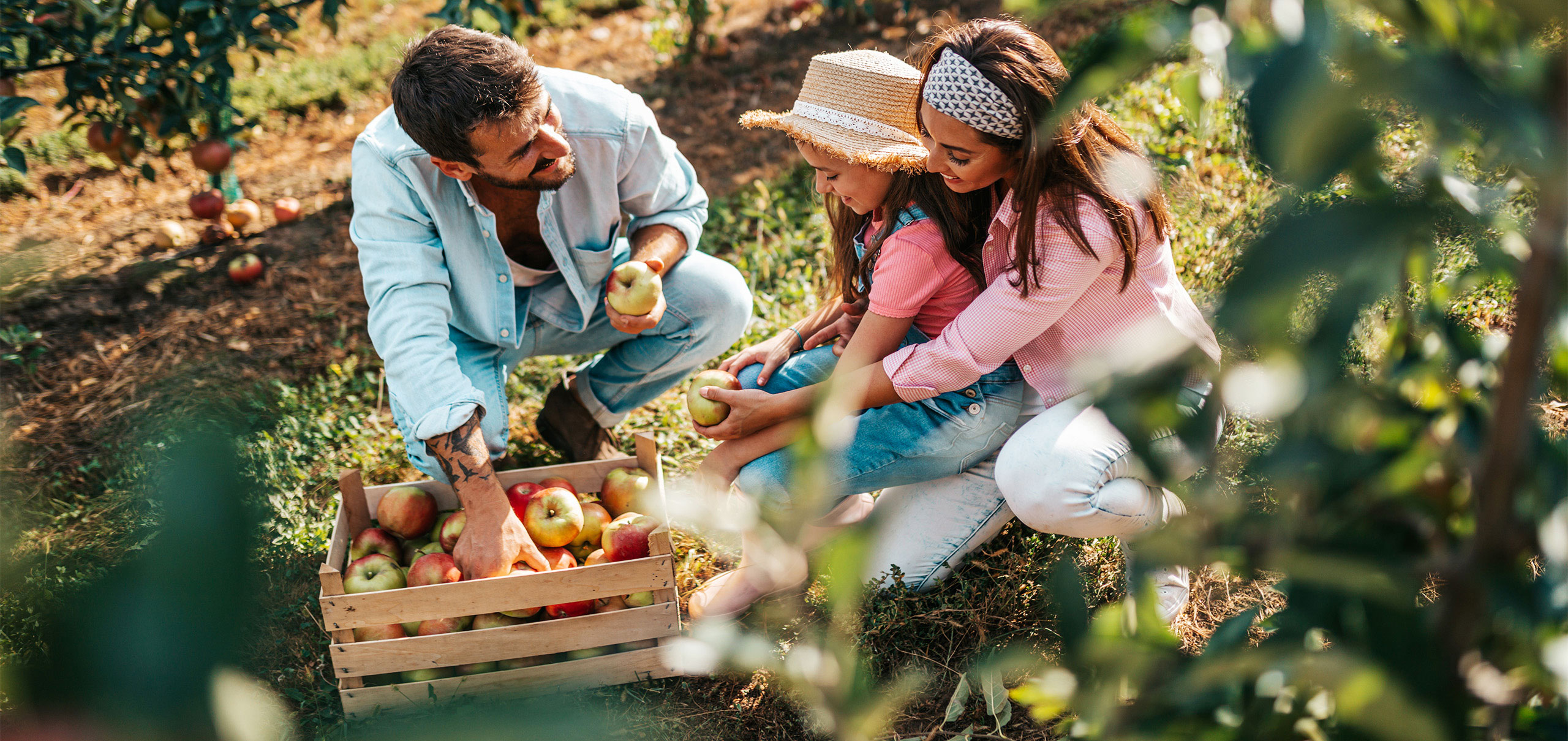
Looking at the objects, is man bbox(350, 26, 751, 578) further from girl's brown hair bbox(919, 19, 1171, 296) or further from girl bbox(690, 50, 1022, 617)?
girl's brown hair bbox(919, 19, 1171, 296)

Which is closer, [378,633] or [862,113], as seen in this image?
[378,633]

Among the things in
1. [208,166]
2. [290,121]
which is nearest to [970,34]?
[208,166]

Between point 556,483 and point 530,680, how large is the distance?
1.64 ft

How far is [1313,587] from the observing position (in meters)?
0.68

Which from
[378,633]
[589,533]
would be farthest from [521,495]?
[378,633]

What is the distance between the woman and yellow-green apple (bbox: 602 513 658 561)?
1.92 ft

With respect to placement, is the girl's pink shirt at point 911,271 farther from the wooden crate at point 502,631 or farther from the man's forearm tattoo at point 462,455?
the man's forearm tattoo at point 462,455

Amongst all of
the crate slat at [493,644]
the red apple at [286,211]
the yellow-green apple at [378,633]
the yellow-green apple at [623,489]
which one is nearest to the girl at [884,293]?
the yellow-green apple at [623,489]

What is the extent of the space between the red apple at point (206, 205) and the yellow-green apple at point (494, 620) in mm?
2661

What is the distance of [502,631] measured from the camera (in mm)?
2023

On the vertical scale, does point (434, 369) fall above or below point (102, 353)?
above

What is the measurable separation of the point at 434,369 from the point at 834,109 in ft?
3.64

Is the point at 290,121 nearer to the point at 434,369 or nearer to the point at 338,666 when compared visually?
the point at 434,369

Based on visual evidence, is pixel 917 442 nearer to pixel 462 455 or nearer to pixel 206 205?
pixel 462 455
